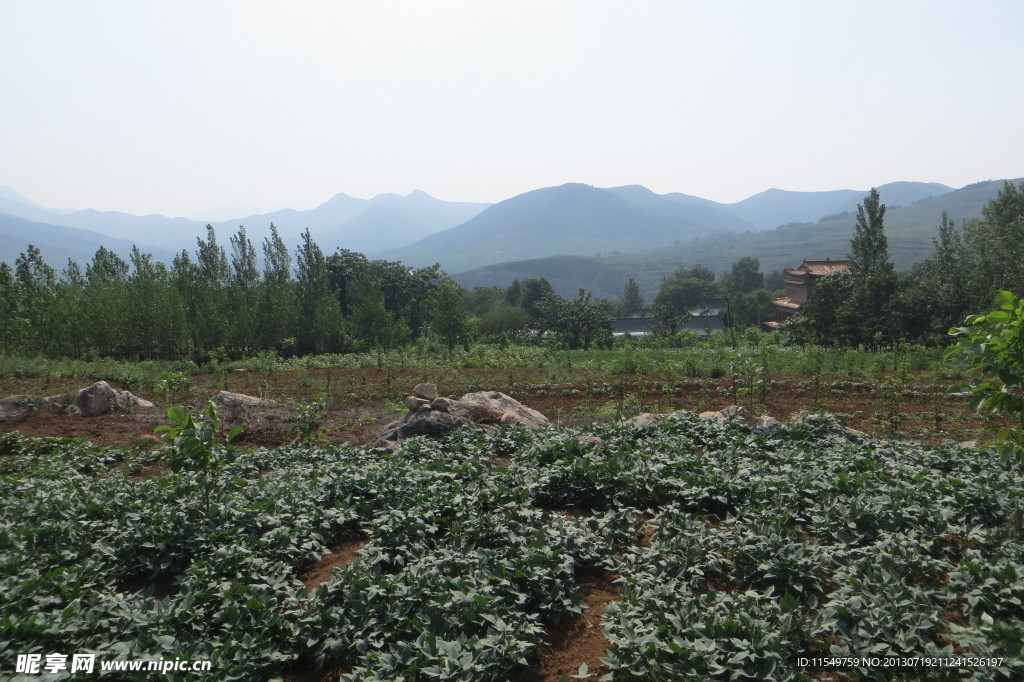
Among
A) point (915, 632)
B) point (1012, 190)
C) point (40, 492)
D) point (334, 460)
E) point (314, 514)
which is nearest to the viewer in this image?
point (915, 632)

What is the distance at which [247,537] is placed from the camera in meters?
4.39

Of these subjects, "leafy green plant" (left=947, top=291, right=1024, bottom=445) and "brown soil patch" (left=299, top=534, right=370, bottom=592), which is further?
"brown soil patch" (left=299, top=534, right=370, bottom=592)

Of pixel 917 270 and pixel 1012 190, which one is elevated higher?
pixel 1012 190

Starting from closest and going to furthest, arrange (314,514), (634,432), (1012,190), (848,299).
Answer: (314,514) → (634,432) → (848,299) → (1012,190)

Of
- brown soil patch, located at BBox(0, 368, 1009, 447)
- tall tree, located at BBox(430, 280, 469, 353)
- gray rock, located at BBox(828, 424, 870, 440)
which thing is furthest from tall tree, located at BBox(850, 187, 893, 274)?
gray rock, located at BBox(828, 424, 870, 440)

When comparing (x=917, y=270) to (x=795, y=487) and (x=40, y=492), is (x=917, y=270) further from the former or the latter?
(x=40, y=492)

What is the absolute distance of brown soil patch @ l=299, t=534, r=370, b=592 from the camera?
166 inches

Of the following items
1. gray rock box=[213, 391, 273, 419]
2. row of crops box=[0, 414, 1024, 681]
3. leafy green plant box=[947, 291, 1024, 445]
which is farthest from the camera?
gray rock box=[213, 391, 273, 419]

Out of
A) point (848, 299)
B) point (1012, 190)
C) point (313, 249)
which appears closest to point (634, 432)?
point (848, 299)

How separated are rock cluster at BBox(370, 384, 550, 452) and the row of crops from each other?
1.84 m

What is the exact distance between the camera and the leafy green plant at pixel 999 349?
372cm

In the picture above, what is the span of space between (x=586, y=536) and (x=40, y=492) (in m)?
5.47

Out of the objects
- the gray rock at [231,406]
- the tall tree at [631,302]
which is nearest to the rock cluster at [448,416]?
the gray rock at [231,406]

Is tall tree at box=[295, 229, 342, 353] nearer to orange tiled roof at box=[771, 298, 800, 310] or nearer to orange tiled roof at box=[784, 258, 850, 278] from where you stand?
orange tiled roof at box=[771, 298, 800, 310]
